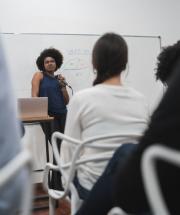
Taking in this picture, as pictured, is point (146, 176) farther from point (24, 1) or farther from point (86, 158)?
point (24, 1)

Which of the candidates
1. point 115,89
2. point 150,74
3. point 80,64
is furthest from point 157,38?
point 115,89

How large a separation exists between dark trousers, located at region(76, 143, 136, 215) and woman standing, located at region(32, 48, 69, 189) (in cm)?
263

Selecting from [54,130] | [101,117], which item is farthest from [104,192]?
[54,130]

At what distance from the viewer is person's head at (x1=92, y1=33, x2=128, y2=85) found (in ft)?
4.91

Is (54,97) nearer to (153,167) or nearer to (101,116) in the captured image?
(101,116)

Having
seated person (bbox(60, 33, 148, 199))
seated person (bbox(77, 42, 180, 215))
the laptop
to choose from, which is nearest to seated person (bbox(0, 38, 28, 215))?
seated person (bbox(77, 42, 180, 215))

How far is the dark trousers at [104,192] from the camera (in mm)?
950

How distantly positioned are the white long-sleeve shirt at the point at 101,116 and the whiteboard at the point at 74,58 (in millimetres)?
2070

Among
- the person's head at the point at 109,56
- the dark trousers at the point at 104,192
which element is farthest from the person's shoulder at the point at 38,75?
the dark trousers at the point at 104,192

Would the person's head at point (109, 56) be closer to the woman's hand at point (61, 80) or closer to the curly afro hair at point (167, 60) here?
the curly afro hair at point (167, 60)

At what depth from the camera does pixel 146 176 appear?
1.69ft

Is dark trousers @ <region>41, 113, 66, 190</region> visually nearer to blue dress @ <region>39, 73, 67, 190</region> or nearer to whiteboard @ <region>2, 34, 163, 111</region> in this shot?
blue dress @ <region>39, 73, 67, 190</region>

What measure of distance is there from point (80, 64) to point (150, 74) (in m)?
0.97

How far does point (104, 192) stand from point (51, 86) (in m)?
2.79
